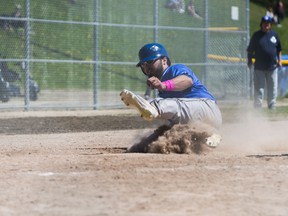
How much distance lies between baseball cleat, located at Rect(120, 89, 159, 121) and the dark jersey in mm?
11579

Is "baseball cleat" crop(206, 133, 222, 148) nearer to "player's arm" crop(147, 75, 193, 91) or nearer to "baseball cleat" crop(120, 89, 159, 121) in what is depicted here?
"player's arm" crop(147, 75, 193, 91)

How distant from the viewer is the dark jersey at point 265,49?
20719 mm

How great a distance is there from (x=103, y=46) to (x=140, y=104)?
41.9ft

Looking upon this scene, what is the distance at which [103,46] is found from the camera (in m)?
22.1

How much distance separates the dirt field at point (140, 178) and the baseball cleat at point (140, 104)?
480 millimetres

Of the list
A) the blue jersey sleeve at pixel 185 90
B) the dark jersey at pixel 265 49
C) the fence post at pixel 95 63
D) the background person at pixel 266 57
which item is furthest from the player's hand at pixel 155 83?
the fence post at pixel 95 63

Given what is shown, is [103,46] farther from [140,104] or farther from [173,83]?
[140,104]

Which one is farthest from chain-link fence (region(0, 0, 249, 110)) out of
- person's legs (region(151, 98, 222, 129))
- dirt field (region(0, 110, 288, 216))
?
person's legs (region(151, 98, 222, 129))

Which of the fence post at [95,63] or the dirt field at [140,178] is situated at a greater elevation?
the fence post at [95,63]

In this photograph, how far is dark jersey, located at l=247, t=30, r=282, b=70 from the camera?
20719mm

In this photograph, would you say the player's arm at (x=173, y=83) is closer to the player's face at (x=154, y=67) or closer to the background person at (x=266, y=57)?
the player's face at (x=154, y=67)

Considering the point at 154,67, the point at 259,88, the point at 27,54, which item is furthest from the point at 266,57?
the point at 154,67

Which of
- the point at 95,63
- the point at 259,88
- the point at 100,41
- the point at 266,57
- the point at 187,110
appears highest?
the point at 100,41

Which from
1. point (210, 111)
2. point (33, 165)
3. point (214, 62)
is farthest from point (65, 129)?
point (214, 62)
